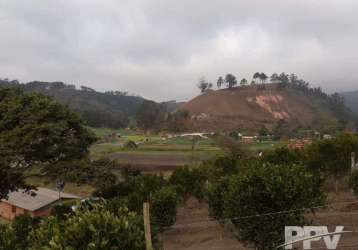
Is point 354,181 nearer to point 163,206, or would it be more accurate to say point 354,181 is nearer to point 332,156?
point 332,156

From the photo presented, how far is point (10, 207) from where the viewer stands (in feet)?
143

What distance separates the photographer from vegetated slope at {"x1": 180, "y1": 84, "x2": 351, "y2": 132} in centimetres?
16438

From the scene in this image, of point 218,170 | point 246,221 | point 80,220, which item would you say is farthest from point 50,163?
point 218,170

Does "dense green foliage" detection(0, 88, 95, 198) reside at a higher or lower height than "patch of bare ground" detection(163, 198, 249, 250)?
higher

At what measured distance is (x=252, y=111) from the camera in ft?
595

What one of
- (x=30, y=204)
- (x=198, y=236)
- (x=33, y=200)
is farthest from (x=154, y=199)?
(x=33, y=200)

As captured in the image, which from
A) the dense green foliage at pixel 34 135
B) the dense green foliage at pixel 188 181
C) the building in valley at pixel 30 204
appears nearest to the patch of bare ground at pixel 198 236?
the dense green foliage at pixel 188 181

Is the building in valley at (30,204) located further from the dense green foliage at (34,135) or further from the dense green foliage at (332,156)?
the dense green foliage at (332,156)

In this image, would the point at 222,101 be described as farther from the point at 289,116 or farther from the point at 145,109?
the point at 145,109

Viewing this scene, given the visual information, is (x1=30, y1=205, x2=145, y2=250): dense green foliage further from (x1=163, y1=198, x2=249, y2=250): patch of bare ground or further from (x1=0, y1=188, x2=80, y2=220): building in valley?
(x1=0, y1=188, x2=80, y2=220): building in valley

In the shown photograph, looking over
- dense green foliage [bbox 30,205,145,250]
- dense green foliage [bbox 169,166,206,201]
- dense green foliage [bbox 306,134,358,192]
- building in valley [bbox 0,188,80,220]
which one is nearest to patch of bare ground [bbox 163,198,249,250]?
dense green foliage [bbox 169,166,206,201]

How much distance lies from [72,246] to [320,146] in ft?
113

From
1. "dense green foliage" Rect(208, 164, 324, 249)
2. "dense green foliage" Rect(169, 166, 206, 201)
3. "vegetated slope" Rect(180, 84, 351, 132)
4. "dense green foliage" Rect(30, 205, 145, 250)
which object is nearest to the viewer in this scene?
"dense green foliage" Rect(30, 205, 145, 250)

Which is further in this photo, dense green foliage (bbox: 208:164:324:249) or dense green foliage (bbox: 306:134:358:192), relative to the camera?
dense green foliage (bbox: 306:134:358:192)
